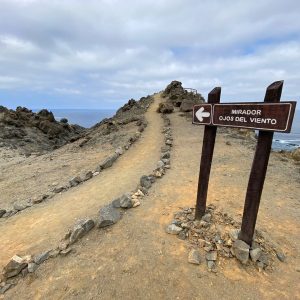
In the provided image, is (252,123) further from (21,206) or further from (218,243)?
(21,206)

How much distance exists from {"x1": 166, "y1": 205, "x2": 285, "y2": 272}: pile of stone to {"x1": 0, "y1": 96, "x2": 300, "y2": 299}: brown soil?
239mm

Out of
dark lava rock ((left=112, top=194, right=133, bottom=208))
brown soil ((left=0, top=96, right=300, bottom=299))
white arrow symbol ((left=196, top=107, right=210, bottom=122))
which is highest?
white arrow symbol ((left=196, top=107, right=210, bottom=122))

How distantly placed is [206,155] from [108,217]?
3.42m

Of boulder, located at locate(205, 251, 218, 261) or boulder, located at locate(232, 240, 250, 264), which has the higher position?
boulder, located at locate(232, 240, 250, 264)

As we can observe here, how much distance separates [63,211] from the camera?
10414 mm

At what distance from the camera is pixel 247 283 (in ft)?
20.1

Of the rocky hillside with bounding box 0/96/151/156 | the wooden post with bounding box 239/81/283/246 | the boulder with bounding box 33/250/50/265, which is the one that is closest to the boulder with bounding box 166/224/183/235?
the wooden post with bounding box 239/81/283/246

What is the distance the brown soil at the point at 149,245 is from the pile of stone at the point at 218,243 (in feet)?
0.78

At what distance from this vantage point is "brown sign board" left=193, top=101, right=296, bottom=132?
216 inches

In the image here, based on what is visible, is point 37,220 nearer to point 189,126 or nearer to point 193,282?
point 193,282

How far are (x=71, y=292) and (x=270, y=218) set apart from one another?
261 inches

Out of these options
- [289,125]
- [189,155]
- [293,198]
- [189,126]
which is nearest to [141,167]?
[189,155]

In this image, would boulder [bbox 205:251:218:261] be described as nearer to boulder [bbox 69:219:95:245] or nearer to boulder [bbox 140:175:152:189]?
boulder [bbox 69:219:95:245]

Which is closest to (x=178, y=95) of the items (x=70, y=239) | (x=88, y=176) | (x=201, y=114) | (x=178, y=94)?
(x=178, y=94)
